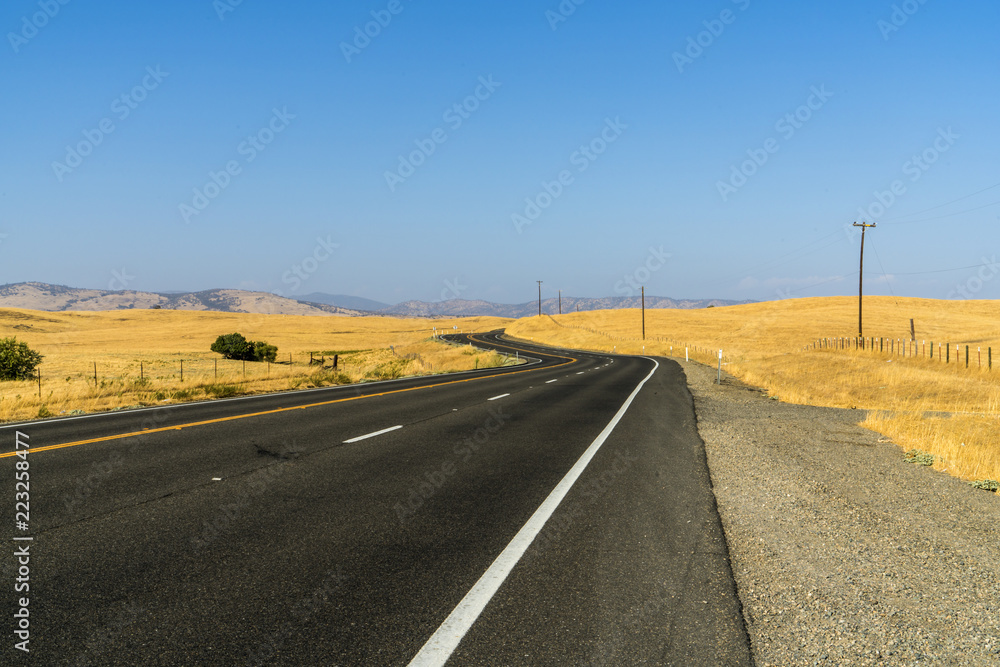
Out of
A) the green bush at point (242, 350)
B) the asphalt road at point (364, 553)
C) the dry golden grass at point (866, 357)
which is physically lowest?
the green bush at point (242, 350)

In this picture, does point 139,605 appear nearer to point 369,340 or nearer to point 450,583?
point 450,583

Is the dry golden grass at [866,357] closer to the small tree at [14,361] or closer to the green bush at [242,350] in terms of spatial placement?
the small tree at [14,361]

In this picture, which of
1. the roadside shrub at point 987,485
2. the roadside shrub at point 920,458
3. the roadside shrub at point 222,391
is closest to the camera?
the roadside shrub at point 987,485

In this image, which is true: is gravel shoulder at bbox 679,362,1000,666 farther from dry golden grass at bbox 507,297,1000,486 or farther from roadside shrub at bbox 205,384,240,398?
roadside shrub at bbox 205,384,240,398

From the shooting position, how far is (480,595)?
157 inches

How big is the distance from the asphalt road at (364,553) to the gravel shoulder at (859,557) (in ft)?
0.99

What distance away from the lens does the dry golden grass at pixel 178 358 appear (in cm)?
1831

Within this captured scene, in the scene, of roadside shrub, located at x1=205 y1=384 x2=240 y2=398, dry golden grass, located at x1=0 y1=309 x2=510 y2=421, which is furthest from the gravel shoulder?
dry golden grass, located at x1=0 y1=309 x2=510 y2=421

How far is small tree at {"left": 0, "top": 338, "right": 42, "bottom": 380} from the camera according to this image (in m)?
31.3

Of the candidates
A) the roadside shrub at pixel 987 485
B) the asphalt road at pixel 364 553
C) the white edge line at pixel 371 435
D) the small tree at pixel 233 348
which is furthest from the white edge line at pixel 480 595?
the small tree at pixel 233 348

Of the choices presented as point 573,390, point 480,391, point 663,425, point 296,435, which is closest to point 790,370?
point 573,390

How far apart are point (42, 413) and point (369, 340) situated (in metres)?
86.0

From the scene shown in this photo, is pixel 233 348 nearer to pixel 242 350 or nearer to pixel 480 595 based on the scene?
pixel 242 350

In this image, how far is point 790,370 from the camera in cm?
3089
